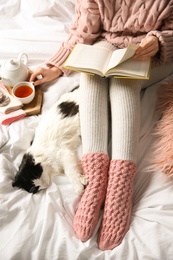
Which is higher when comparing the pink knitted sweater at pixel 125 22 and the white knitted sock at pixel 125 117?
the pink knitted sweater at pixel 125 22

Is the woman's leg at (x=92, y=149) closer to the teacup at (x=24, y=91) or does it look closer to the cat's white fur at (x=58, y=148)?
the cat's white fur at (x=58, y=148)

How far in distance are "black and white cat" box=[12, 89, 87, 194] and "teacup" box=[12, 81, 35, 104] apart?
0.29ft

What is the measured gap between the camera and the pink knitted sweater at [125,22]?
2.92 feet

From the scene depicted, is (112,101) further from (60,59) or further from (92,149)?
(60,59)

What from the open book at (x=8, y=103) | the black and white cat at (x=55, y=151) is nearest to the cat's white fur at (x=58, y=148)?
the black and white cat at (x=55, y=151)

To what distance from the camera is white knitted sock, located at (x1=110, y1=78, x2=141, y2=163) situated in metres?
0.79

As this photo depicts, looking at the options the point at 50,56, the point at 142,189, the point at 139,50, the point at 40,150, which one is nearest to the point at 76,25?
the point at 50,56

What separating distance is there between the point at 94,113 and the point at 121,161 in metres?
0.17

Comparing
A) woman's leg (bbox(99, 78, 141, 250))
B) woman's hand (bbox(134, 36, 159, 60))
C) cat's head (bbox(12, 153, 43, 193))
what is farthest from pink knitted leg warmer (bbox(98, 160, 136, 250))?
woman's hand (bbox(134, 36, 159, 60))

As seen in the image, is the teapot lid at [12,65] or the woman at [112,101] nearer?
the woman at [112,101]

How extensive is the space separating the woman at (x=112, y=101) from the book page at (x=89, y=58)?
62mm

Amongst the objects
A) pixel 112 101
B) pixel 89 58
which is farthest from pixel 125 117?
pixel 89 58

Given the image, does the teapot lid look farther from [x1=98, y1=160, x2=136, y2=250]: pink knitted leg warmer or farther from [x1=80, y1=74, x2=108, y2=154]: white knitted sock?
[x1=98, y1=160, x2=136, y2=250]: pink knitted leg warmer

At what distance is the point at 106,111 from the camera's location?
0.88 m
